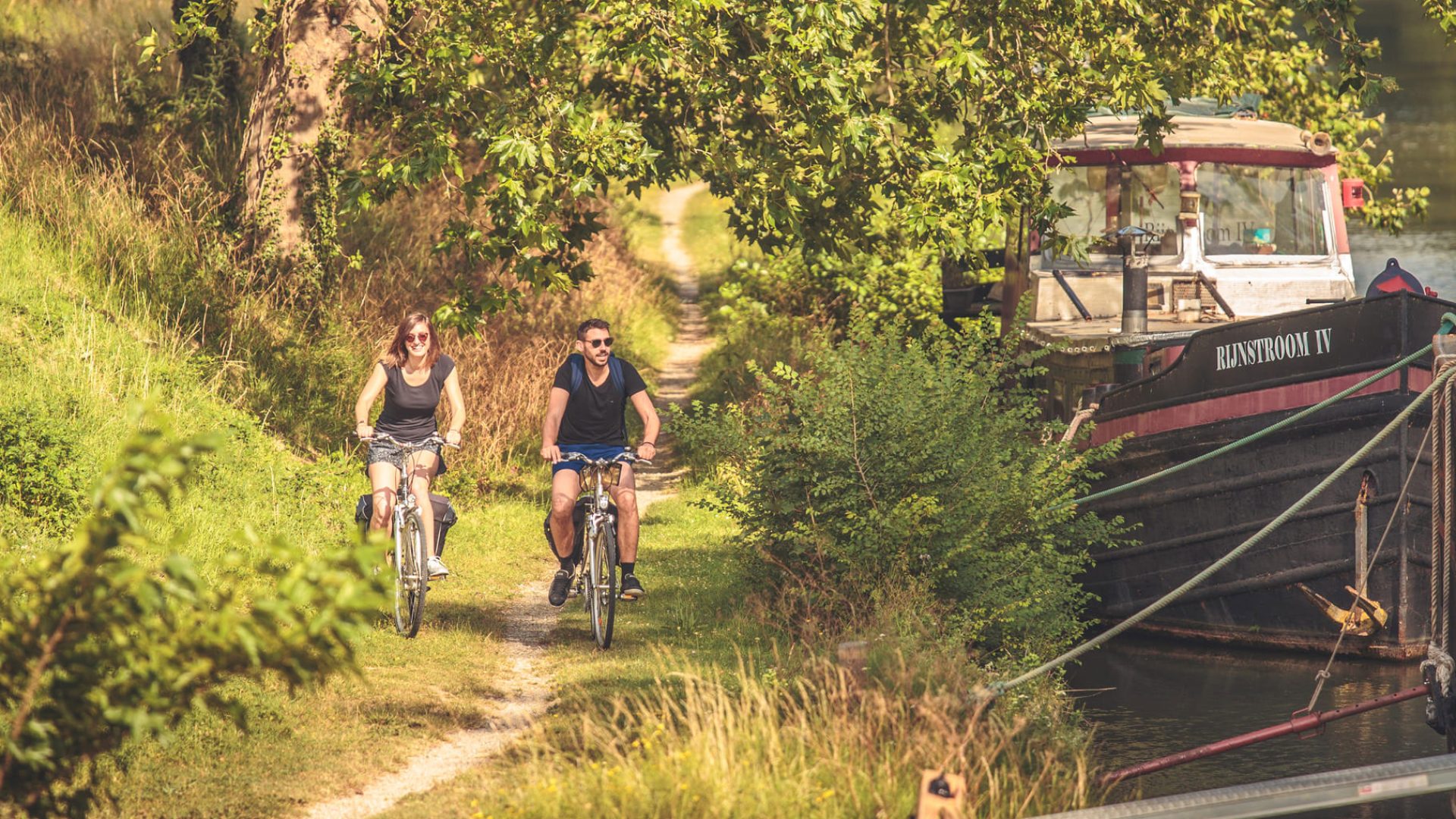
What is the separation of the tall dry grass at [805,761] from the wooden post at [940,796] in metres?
0.37

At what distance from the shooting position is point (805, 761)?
18.3 ft

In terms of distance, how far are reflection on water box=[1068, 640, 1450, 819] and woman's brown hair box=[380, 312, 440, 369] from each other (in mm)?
4457

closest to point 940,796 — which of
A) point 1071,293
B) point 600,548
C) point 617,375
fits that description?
point 600,548

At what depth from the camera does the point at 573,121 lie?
10164mm

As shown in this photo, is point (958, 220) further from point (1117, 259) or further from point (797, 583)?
point (797, 583)

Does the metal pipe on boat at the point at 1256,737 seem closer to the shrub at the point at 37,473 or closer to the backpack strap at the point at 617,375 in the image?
the backpack strap at the point at 617,375

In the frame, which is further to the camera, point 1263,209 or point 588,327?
point 1263,209

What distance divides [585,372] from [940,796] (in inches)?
158

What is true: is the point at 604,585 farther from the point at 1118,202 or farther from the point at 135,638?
the point at 1118,202

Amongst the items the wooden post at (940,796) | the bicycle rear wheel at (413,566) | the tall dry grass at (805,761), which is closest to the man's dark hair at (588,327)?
the bicycle rear wheel at (413,566)

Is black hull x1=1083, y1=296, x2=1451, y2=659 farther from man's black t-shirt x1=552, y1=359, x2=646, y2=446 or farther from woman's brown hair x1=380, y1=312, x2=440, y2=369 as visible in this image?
woman's brown hair x1=380, y1=312, x2=440, y2=369

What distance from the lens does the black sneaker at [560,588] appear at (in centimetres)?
852

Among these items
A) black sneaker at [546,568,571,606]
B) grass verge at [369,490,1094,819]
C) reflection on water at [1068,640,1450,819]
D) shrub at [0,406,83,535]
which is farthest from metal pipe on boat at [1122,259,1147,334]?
shrub at [0,406,83,535]

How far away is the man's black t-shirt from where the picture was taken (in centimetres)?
834
